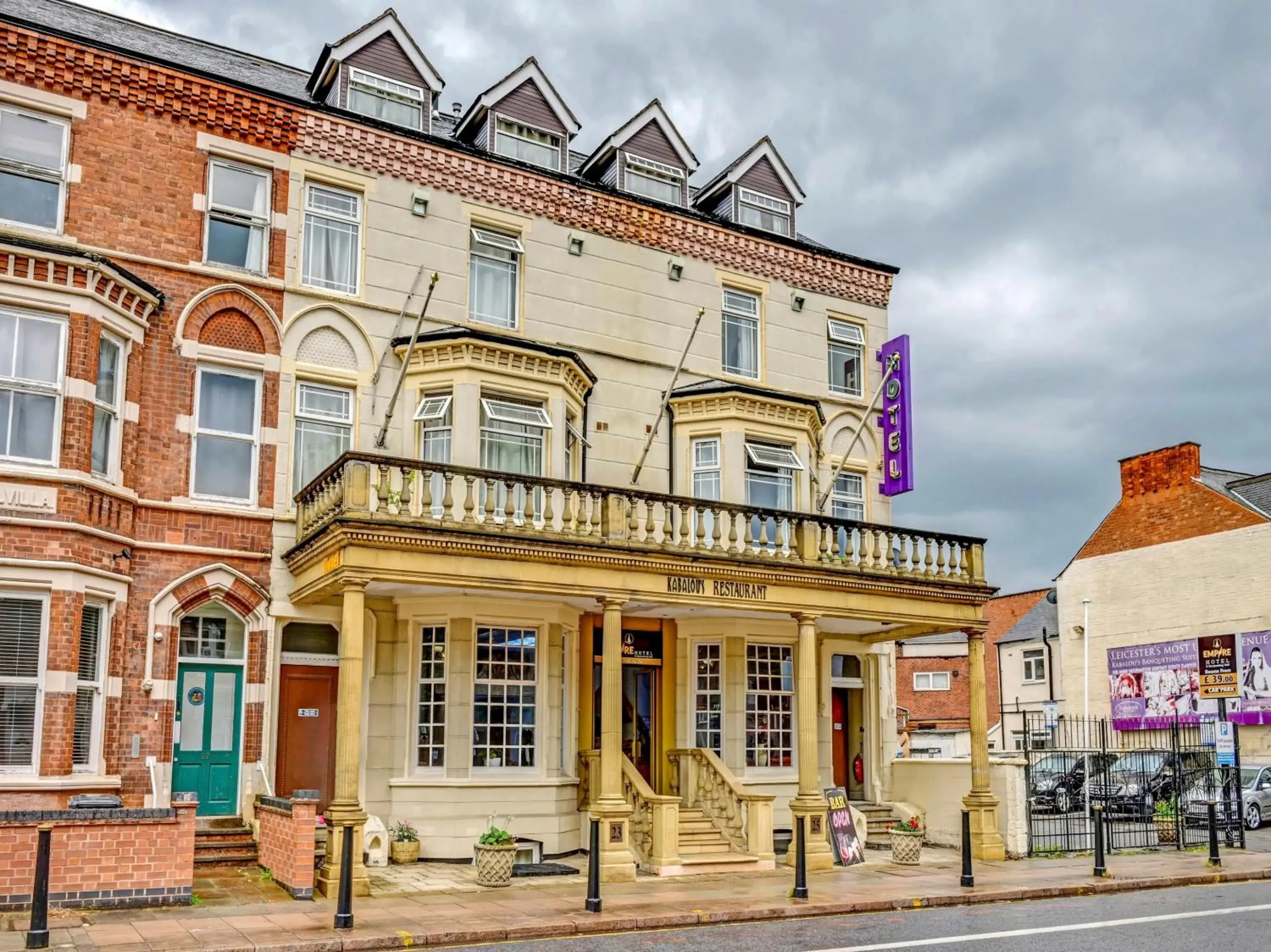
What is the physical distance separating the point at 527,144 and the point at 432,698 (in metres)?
10.2

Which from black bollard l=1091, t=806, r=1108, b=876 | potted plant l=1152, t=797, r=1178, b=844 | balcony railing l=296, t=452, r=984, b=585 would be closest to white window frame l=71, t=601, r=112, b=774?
balcony railing l=296, t=452, r=984, b=585

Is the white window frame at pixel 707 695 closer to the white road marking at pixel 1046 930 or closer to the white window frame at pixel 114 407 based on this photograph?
the white road marking at pixel 1046 930

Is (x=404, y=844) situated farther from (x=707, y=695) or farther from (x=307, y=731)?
(x=707, y=695)

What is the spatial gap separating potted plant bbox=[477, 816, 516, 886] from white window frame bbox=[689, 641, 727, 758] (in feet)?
18.2

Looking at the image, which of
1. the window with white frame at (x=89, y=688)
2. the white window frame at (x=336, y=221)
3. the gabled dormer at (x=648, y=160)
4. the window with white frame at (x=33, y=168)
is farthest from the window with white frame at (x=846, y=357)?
the window with white frame at (x=89, y=688)

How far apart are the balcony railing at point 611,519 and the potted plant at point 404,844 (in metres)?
4.58

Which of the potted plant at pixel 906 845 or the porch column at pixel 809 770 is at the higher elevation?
the porch column at pixel 809 770

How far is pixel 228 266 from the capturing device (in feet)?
60.2

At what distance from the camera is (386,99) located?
20656 millimetres

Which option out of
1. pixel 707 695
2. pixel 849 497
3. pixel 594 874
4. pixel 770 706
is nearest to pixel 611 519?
pixel 707 695

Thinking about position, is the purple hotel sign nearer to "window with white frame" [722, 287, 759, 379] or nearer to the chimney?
"window with white frame" [722, 287, 759, 379]

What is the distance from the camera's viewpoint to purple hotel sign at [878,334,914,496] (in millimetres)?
22406

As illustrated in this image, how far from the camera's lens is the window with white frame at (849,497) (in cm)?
2397

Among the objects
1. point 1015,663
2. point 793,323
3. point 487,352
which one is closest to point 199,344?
point 487,352
